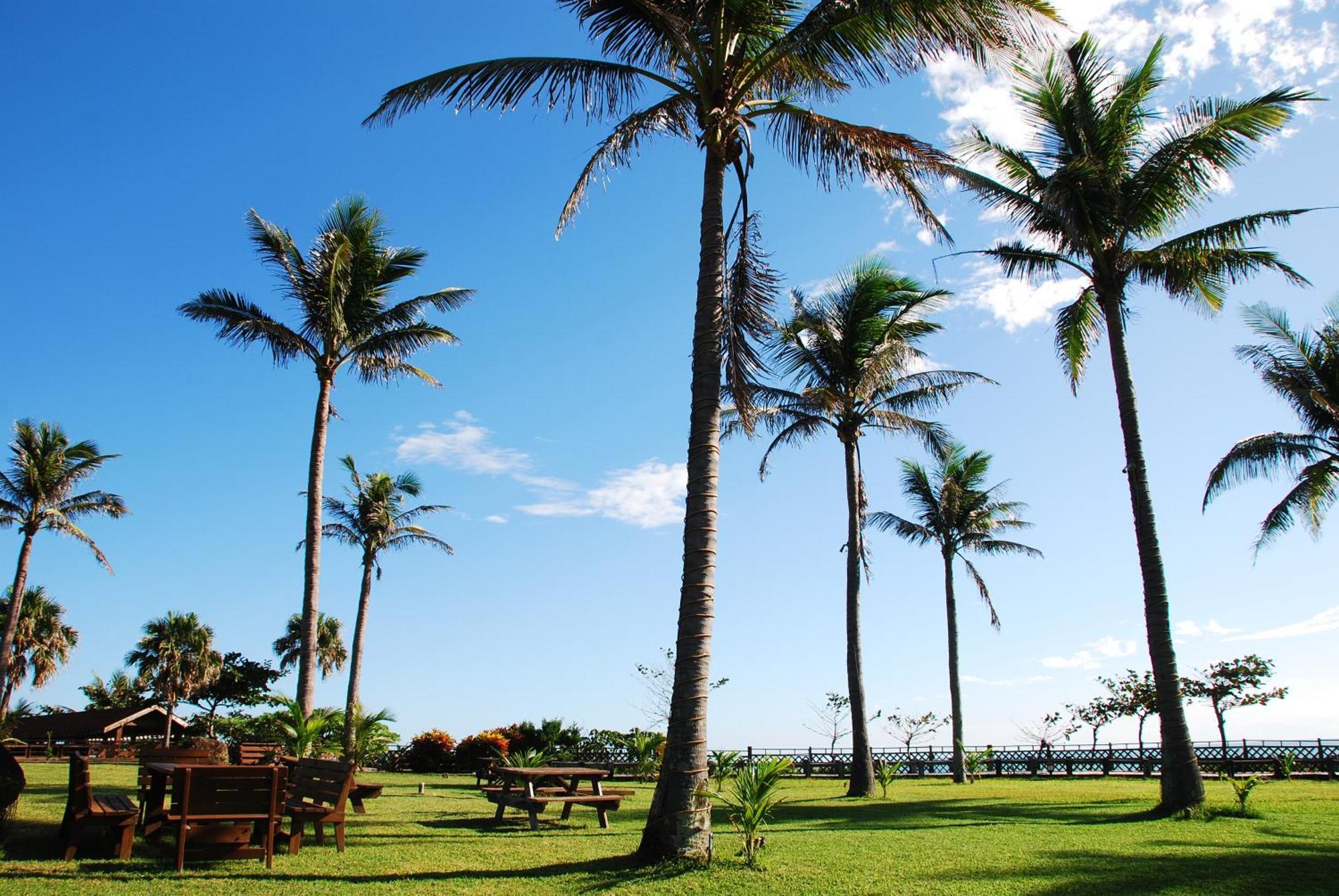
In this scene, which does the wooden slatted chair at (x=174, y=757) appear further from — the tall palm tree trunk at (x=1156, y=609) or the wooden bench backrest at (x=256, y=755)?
the tall palm tree trunk at (x=1156, y=609)

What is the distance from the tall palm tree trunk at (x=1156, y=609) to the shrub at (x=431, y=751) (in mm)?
22688

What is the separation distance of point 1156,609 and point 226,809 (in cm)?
1310

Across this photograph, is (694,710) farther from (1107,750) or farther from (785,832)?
(1107,750)

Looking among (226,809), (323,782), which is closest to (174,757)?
(323,782)

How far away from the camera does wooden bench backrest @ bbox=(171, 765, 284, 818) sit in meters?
7.34

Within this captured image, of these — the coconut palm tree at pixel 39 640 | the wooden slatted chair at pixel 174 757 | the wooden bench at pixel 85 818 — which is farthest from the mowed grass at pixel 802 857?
the coconut palm tree at pixel 39 640

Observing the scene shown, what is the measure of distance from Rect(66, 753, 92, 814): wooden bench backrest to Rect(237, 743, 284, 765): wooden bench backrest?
501 cm

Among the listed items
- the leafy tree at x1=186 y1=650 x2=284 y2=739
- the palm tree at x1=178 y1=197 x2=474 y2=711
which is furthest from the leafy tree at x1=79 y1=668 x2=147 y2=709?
the palm tree at x1=178 y1=197 x2=474 y2=711

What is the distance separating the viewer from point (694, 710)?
27.8 ft

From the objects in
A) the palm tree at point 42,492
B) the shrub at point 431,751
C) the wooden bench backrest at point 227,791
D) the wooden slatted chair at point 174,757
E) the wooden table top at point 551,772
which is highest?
the palm tree at point 42,492

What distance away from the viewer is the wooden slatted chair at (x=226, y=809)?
734cm

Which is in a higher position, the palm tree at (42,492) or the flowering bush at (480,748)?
the palm tree at (42,492)

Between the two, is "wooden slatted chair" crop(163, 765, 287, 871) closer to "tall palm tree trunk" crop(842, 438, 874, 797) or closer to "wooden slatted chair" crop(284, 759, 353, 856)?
"wooden slatted chair" crop(284, 759, 353, 856)

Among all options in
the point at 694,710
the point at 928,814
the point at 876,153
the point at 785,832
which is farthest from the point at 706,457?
the point at 928,814
